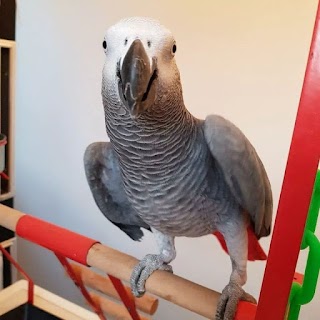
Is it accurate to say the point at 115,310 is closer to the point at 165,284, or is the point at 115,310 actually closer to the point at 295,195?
the point at 165,284

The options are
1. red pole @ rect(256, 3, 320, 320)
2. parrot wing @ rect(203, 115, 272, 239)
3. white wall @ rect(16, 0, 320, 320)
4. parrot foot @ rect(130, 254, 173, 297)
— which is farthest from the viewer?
white wall @ rect(16, 0, 320, 320)

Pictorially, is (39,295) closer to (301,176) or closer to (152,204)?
(152,204)

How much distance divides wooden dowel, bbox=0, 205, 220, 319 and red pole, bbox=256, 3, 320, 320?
0.25 metres

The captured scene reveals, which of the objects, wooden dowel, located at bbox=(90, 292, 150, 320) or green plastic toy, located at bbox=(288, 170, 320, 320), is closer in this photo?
green plastic toy, located at bbox=(288, 170, 320, 320)

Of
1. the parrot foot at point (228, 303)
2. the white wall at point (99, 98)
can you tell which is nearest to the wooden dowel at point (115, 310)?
the white wall at point (99, 98)

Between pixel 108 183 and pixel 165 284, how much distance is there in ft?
0.74

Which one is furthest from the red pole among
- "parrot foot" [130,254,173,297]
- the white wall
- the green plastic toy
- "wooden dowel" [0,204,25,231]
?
the white wall

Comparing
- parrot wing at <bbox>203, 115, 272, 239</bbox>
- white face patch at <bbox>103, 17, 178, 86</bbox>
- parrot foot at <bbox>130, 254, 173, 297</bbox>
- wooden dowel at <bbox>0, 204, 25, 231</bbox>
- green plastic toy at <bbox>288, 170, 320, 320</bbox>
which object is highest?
white face patch at <bbox>103, 17, 178, 86</bbox>

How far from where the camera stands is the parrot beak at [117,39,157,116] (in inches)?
18.1

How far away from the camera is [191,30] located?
128 cm

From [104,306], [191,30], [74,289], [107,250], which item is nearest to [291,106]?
[191,30]

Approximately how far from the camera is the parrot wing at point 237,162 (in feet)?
2.00

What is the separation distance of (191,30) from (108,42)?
818 mm

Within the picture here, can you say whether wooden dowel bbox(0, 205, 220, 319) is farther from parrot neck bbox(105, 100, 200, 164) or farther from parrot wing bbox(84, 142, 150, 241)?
parrot neck bbox(105, 100, 200, 164)
